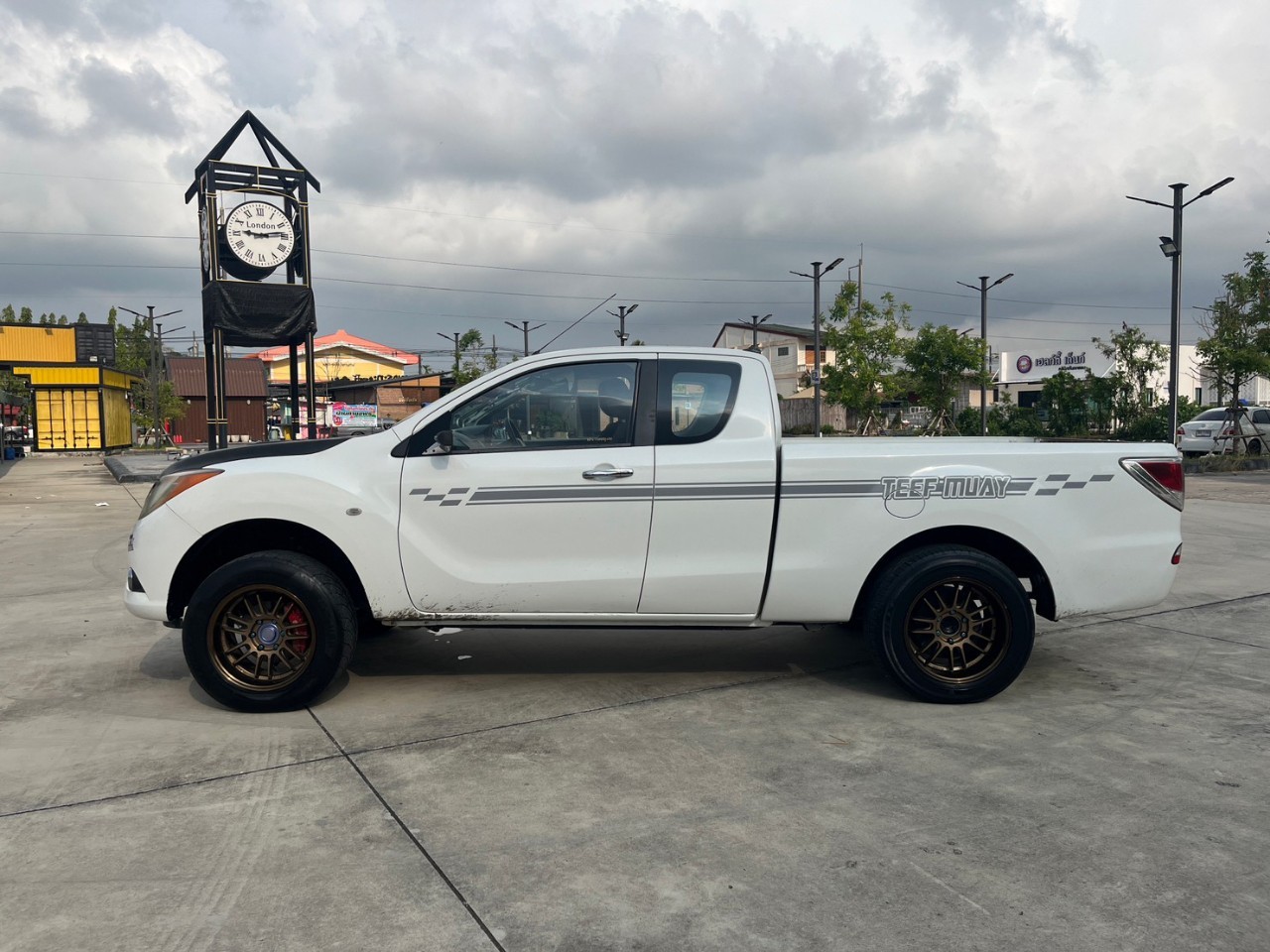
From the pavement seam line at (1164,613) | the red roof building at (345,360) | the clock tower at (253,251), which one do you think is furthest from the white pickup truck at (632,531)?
the red roof building at (345,360)

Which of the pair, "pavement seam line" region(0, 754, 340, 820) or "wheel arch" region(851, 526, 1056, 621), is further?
"wheel arch" region(851, 526, 1056, 621)

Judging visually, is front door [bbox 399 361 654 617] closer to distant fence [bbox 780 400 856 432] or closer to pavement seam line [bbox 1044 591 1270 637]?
pavement seam line [bbox 1044 591 1270 637]

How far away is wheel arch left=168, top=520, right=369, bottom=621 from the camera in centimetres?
504

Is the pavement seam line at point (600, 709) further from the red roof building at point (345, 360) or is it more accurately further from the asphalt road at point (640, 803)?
the red roof building at point (345, 360)

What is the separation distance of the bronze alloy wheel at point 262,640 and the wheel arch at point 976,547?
9.29ft

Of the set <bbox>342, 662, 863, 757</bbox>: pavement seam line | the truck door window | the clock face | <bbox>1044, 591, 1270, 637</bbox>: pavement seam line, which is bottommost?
<bbox>342, 662, 863, 757</bbox>: pavement seam line

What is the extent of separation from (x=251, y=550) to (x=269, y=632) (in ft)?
1.73

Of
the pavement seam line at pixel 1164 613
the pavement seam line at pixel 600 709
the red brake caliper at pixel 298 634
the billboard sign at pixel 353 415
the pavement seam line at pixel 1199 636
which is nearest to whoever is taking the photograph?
the pavement seam line at pixel 600 709

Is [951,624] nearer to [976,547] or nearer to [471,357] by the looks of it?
[976,547]

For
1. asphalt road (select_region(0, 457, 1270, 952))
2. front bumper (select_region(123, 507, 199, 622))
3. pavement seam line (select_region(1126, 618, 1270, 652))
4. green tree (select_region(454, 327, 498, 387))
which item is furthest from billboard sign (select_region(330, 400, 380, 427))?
front bumper (select_region(123, 507, 199, 622))

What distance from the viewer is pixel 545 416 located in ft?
16.7

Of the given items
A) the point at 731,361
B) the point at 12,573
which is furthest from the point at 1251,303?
the point at 12,573

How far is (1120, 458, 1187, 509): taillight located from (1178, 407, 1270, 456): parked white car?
81.9 ft

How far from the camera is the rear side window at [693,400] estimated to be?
16.6 feet
